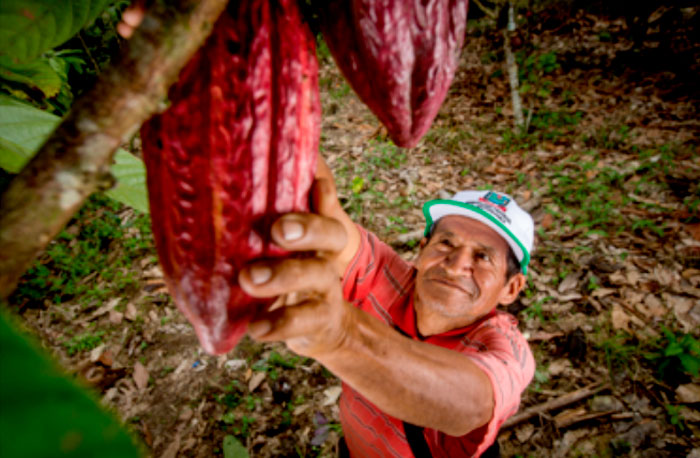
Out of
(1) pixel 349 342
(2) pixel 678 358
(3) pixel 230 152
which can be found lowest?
(2) pixel 678 358

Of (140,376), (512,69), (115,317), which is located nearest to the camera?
(140,376)

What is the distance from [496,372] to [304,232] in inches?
48.9

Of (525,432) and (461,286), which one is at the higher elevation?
(461,286)

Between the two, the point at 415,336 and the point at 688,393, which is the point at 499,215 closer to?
the point at 415,336

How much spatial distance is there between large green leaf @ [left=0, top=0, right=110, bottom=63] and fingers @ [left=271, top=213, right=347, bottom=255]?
0.34 metres

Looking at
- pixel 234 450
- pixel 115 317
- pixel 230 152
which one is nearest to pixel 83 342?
pixel 115 317

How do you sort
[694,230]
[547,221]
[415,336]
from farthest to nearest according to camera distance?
1. [547,221]
2. [694,230]
3. [415,336]

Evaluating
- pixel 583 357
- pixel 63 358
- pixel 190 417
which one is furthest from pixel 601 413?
pixel 63 358

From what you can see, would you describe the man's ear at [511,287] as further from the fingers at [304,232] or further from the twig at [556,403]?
the fingers at [304,232]

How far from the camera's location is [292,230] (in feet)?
1.82

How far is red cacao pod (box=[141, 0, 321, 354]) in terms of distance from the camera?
479 millimetres

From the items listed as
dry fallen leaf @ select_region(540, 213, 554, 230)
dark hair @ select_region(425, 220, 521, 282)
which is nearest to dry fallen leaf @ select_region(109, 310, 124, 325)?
dark hair @ select_region(425, 220, 521, 282)

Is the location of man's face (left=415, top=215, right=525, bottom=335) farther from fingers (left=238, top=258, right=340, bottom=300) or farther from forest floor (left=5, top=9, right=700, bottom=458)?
fingers (left=238, top=258, right=340, bottom=300)

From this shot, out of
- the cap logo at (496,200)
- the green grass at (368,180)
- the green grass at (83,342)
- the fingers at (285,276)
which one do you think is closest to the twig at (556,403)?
the cap logo at (496,200)
